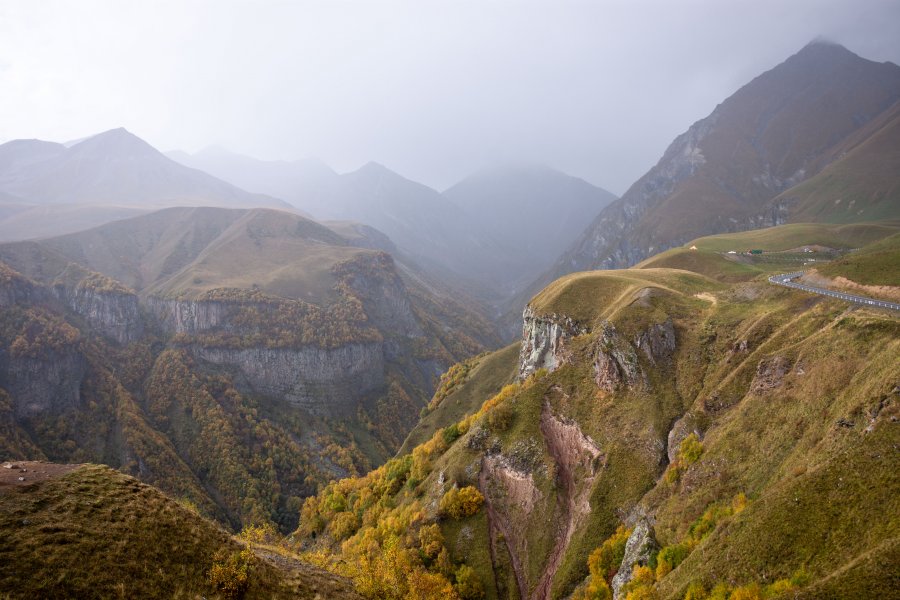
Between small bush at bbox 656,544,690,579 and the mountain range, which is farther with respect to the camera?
small bush at bbox 656,544,690,579

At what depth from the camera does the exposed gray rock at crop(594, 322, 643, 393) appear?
6003cm

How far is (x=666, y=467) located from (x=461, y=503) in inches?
1078

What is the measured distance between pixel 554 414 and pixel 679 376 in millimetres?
18390

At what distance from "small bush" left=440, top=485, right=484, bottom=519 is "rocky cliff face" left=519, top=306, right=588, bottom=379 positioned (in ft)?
89.4

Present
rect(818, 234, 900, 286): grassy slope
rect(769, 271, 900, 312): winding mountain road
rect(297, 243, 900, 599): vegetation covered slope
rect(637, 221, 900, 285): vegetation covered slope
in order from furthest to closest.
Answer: rect(637, 221, 900, 285): vegetation covered slope → rect(818, 234, 900, 286): grassy slope → rect(769, 271, 900, 312): winding mountain road → rect(297, 243, 900, 599): vegetation covered slope

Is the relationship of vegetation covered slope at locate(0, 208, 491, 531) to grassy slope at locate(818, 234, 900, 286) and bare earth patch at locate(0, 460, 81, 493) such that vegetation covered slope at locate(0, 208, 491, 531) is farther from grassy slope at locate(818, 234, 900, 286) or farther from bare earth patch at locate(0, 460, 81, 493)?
grassy slope at locate(818, 234, 900, 286)

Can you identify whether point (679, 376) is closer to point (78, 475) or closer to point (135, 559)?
point (135, 559)

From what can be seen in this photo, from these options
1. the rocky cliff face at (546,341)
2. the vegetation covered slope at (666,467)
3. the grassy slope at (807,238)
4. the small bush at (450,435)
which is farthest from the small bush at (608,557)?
the grassy slope at (807,238)

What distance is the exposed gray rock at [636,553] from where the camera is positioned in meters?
35.2

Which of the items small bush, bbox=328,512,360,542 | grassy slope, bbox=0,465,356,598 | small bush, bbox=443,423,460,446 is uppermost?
grassy slope, bbox=0,465,356,598

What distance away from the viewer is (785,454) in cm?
3416

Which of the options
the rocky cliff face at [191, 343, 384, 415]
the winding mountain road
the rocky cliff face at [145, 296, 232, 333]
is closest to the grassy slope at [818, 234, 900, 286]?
the winding mountain road

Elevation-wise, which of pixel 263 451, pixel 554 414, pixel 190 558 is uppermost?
pixel 190 558

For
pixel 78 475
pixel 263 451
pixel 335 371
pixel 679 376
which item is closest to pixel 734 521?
pixel 679 376
